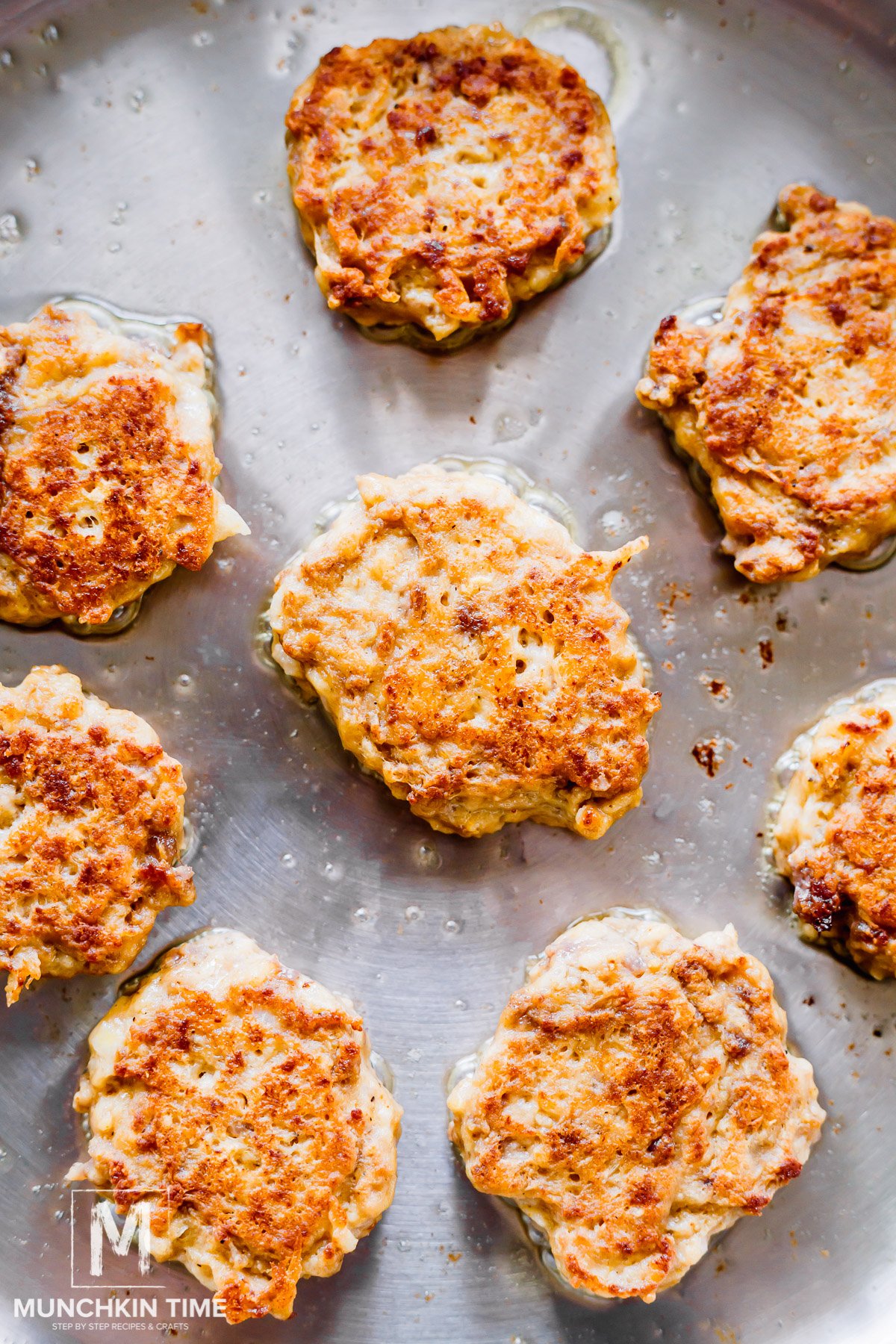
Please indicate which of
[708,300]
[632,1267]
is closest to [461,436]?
[708,300]

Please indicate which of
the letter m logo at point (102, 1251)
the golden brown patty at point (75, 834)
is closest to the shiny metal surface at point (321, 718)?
the letter m logo at point (102, 1251)

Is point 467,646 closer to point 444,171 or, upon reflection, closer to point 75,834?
point 75,834

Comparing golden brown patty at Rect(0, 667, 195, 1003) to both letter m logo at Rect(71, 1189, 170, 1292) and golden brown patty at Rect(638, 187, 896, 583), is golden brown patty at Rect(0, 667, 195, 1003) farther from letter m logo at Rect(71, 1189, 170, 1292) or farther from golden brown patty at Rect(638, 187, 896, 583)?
golden brown patty at Rect(638, 187, 896, 583)

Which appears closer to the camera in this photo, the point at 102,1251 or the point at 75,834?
the point at 75,834

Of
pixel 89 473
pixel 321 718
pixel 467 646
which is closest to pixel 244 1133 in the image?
pixel 321 718

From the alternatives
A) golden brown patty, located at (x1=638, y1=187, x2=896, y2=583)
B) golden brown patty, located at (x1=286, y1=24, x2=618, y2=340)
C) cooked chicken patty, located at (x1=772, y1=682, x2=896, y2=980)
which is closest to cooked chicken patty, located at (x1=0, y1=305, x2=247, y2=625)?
golden brown patty, located at (x1=286, y1=24, x2=618, y2=340)

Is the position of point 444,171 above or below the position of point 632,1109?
above

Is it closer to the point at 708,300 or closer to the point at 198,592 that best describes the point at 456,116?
the point at 708,300
